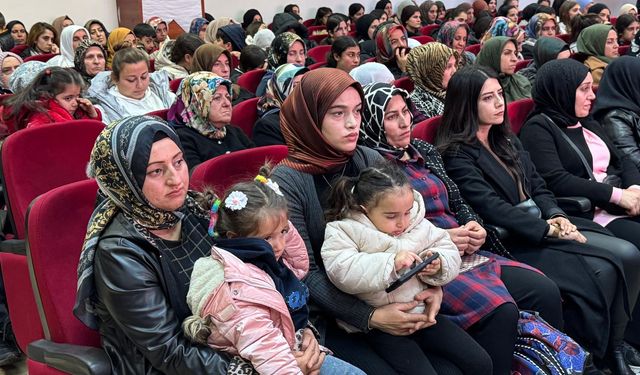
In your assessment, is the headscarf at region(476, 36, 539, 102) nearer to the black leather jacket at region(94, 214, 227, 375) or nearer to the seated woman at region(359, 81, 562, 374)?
the seated woman at region(359, 81, 562, 374)

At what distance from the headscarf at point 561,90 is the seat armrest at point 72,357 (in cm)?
215

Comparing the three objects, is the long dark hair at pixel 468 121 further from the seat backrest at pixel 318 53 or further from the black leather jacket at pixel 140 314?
the seat backrest at pixel 318 53

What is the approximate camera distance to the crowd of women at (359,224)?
56.4 inches

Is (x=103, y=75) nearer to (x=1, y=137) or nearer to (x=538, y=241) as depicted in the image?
(x=1, y=137)

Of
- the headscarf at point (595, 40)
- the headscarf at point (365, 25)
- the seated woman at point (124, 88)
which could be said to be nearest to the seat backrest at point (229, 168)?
the seated woman at point (124, 88)

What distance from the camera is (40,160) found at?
7.29ft

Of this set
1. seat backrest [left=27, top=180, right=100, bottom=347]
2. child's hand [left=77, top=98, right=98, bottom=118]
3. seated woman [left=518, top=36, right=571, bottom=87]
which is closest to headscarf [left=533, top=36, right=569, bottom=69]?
seated woman [left=518, top=36, right=571, bottom=87]

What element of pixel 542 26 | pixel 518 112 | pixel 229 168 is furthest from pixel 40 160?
pixel 542 26

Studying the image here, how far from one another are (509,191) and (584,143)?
0.63 meters

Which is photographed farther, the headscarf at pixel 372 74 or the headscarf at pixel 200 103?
the headscarf at pixel 372 74

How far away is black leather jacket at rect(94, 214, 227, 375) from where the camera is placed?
1.39m

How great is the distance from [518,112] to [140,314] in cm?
219

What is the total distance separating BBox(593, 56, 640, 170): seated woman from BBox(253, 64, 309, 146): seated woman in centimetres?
151

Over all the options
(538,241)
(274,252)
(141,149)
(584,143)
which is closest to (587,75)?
(584,143)
